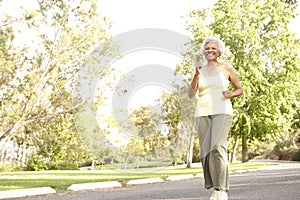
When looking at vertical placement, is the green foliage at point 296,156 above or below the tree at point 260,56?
below

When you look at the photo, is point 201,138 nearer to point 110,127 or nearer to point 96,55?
point 110,127

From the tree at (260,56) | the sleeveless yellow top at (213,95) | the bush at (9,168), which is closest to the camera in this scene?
the sleeveless yellow top at (213,95)

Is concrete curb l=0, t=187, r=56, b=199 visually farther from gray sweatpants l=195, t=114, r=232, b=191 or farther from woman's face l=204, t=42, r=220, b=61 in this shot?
woman's face l=204, t=42, r=220, b=61

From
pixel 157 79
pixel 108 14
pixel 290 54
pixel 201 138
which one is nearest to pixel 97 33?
pixel 108 14

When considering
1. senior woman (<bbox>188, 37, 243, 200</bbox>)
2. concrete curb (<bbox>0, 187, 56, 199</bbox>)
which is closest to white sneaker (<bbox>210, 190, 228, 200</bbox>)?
senior woman (<bbox>188, 37, 243, 200</bbox>)

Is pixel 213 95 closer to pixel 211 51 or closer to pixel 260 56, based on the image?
pixel 211 51

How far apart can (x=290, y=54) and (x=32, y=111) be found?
62.0 feet

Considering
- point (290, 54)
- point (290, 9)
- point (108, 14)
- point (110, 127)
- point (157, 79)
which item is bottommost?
point (110, 127)

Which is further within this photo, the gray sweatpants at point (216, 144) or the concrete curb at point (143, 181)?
the concrete curb at point (143, 181)

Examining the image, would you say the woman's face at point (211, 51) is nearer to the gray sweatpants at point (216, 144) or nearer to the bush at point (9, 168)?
the gray sweatpants at point (216, 144)

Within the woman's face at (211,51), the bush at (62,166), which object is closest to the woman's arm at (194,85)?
the woman's face at (211,51)

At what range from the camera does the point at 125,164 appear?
25.4ft

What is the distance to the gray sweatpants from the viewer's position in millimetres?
5543

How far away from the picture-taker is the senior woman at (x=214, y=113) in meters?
5.55
